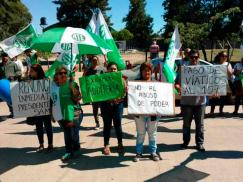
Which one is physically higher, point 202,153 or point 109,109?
point 109,109

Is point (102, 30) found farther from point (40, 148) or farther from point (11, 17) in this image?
point (11, 17)

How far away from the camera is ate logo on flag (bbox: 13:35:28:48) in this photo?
1031 centimetres

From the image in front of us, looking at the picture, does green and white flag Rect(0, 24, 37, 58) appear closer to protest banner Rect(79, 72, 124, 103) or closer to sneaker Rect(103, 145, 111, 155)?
protest banner Rect(79, 72, 124, 103)

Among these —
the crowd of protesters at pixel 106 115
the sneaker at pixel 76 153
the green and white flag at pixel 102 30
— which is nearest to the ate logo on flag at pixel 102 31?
the green and white flag at pixel 102 30

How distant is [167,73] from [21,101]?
3002 mm

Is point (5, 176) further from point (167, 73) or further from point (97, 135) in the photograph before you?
point (167, 73)

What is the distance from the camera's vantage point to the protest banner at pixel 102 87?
7355 millimetres

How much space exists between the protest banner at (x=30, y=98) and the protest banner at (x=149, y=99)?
1605mm

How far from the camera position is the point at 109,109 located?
747 cm

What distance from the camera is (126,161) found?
720cm

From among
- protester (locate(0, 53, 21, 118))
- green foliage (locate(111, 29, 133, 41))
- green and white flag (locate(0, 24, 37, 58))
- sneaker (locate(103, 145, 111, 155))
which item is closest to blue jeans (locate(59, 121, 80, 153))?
sneaker (locate(103, 145, 111, 155))

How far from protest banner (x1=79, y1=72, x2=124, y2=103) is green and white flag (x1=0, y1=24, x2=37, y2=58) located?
3.04 metres

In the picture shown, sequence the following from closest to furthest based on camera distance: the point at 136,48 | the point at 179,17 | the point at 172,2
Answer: the point at 179,17
the point at 172,2
the point at 136,48

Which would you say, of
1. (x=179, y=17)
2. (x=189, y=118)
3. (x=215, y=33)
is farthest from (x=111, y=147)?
(x=179, y=17)
